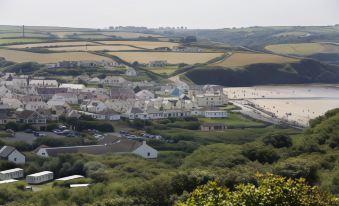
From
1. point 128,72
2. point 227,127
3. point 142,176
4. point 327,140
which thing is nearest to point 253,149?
point 327,140

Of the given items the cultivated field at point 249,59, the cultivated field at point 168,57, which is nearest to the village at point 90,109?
the cultivated field at point 168,57

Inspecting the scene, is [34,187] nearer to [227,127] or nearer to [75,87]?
[227,127]

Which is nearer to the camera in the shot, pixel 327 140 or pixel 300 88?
pixel 327 140

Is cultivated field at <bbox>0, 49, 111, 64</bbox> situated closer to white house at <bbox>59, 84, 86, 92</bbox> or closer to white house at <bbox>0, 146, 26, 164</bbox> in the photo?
white house at <bbox>59, 84, 86, 92</bbox>

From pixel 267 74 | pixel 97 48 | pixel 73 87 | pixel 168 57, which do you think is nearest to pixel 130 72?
pixel 73 87

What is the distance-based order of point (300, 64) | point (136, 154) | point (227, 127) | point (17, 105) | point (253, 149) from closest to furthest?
1. point (253, 149)
2. point (136, 154)
3. point (227, 127)
4. point (17, 105)
5. point (300, 64)

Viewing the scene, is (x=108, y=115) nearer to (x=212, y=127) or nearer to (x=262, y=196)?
(x=212, y=127)
